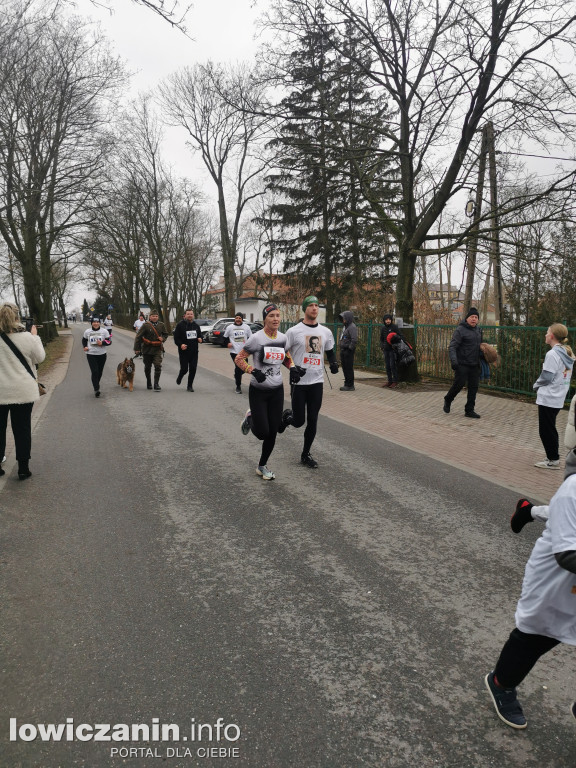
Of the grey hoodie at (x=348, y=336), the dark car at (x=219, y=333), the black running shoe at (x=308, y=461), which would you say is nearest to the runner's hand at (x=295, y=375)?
the black running shoe at (x=308, y=461)

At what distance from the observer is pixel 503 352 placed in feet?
42.8

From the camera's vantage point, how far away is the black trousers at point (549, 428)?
6.61m

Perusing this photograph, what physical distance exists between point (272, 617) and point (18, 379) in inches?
161

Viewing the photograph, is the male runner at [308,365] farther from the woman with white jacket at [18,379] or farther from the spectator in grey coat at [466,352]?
the spectator in grey coat at [466,352]

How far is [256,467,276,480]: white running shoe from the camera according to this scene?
6.09 meters

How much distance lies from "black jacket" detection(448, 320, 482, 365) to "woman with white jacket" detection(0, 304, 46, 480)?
716 centimetres

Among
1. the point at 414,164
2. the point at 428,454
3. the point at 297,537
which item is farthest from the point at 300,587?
the point at 414,164

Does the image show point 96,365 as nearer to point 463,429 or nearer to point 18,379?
point 18,379

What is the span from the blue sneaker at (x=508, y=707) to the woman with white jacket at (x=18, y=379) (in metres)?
5.19

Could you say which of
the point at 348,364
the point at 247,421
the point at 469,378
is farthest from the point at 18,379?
the point at 348,364

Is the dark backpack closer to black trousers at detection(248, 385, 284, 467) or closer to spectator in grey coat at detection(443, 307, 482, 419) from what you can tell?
spectator in grey coat at detection(443, 307, 482, 419)

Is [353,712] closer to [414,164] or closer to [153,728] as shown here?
[153,728]

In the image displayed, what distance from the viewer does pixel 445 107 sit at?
13.7 m

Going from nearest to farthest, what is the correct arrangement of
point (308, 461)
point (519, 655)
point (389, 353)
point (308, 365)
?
point (519, 655)
point (308, 365)
point (308, 461)
point (389, 353)
